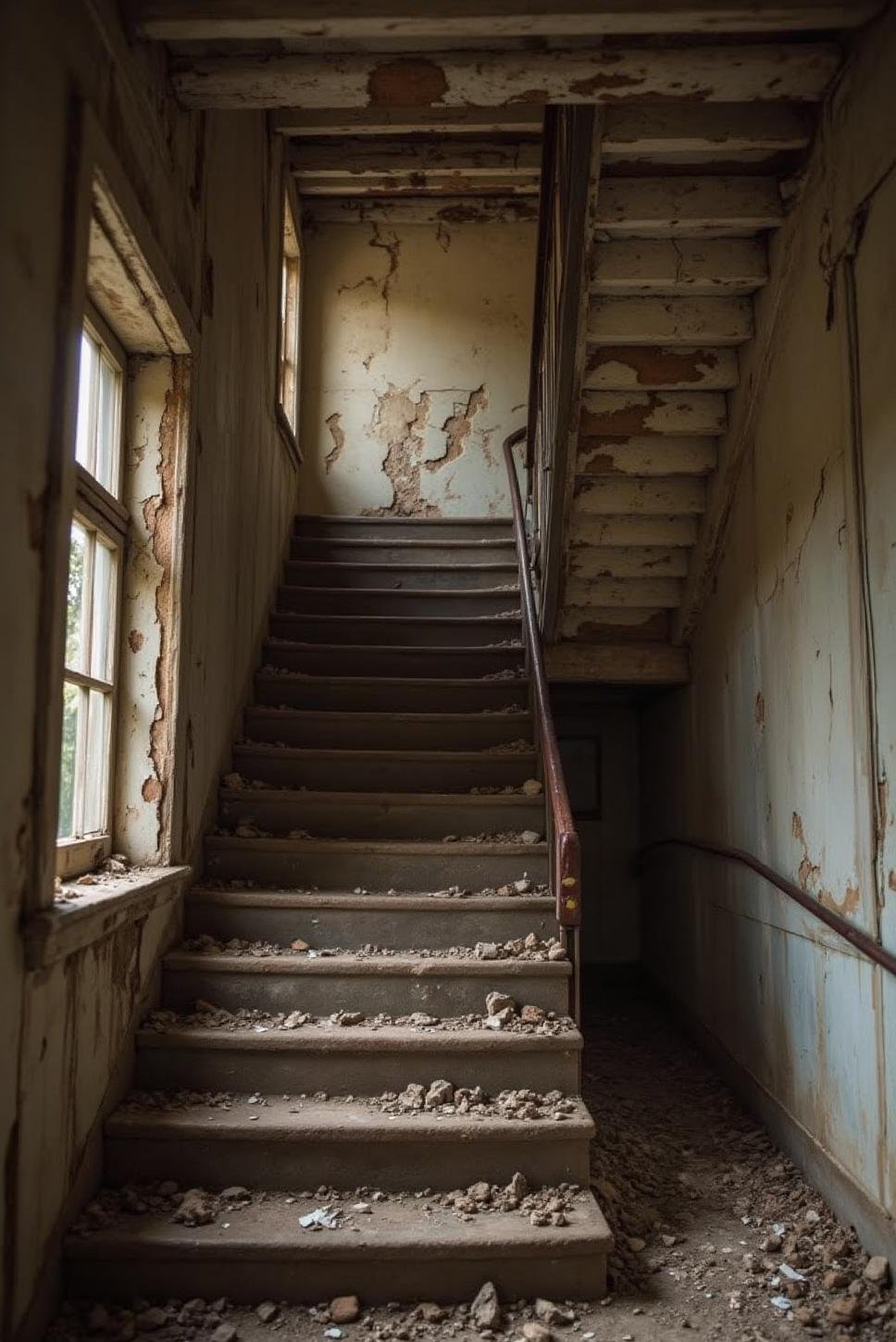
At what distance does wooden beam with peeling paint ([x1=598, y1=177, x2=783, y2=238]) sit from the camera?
325cm

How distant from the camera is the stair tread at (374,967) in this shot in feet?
10.1

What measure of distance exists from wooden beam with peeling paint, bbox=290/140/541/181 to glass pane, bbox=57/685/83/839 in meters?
4.63

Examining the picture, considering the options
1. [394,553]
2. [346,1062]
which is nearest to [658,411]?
[394,553]

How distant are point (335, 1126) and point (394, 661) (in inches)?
102

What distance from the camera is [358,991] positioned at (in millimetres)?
3080

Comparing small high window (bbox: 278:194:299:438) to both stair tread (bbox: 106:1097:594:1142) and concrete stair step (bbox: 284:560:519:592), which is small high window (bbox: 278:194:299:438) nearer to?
concrete stair step (bbox: 284:560:519:592)

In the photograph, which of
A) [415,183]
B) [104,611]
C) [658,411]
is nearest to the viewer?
[104,611]

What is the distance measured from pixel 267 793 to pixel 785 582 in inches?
83.1

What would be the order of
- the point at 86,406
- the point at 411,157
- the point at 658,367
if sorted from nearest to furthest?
the point at 86,406 < the point at 658,367 < the point at 411,157

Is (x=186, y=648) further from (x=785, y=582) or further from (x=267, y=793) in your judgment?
(x=785, y=582)

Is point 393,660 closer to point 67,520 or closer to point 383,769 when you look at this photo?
point 383,769

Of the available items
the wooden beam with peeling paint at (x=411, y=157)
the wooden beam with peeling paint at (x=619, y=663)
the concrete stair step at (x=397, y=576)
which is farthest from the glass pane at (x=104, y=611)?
the wooden beam with peeling paint at (x=411, y=157)

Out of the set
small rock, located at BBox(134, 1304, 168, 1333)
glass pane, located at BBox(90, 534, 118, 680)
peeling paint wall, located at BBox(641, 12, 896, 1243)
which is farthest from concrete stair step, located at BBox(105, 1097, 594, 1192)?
glass pane, located at BBox(90, 534, 118, 680)

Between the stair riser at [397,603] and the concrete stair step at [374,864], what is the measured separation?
76.8 inches
